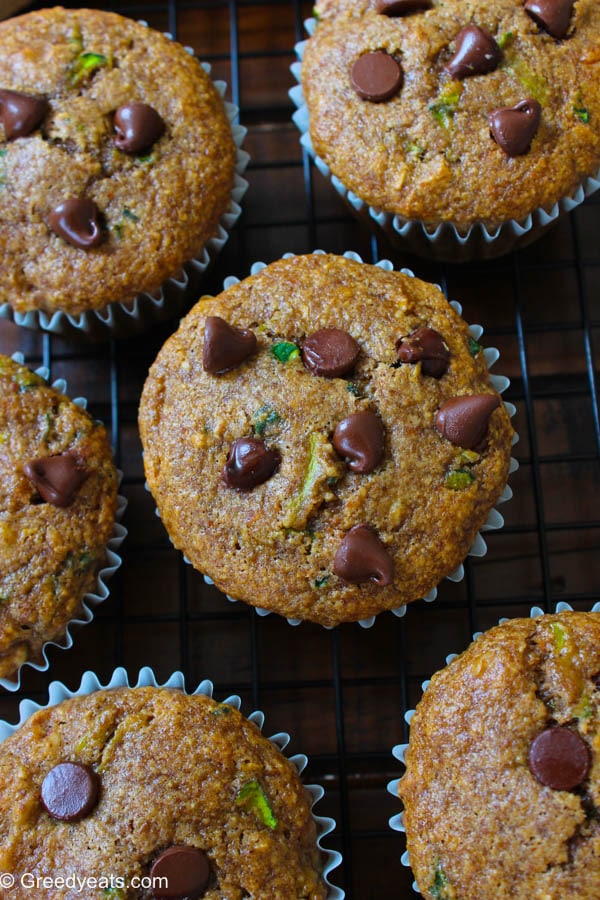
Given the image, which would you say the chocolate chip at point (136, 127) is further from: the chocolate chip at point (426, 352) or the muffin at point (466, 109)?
the chocolate chip at point (426, 352)

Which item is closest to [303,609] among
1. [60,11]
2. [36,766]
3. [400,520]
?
[400,520]

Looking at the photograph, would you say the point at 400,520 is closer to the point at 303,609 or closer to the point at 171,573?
the point at 303,609

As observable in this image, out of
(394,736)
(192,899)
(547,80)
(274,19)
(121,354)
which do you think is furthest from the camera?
(274,19)

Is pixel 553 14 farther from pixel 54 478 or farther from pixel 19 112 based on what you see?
pixel 54 478

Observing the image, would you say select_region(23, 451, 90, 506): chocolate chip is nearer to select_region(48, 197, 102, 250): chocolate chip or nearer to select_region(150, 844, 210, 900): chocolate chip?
select_region(48, 197, 102, 250): chocolate chip

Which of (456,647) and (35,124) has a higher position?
(35,124)

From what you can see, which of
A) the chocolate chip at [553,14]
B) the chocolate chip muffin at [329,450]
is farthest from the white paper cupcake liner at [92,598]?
the chocolate chip at [553,14]

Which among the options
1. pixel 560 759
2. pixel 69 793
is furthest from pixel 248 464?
pixel 560 759

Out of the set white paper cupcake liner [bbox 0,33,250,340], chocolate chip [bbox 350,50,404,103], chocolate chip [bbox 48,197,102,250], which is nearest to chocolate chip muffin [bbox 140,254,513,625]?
white paper cupcake liner [bbox 0,33,250,340]
